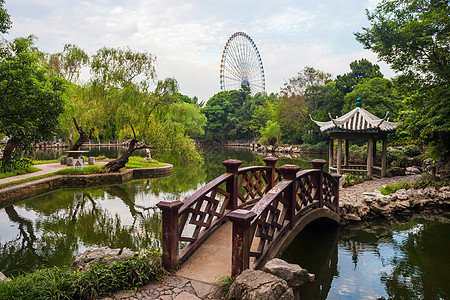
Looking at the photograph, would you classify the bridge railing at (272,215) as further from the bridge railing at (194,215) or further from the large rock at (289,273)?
the bridge railing at (194,215)

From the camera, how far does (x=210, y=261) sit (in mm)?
3812

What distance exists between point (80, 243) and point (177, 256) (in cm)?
383

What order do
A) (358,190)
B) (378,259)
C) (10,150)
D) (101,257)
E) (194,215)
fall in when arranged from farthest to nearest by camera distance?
(358,190) < (10,150) < (378,259) < (194,215) < (101,257)

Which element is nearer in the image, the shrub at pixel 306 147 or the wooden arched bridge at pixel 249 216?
the wooden arched bridge at pixel 249 216

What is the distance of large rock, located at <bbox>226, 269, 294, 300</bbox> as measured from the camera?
9.01 feet

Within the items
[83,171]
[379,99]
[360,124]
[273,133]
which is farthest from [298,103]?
[83,171]

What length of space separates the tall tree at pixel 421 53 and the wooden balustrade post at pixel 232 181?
24.4ft

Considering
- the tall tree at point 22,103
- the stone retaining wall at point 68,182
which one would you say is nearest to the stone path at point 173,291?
the tall tree at point 22,103

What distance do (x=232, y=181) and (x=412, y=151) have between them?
1581cm

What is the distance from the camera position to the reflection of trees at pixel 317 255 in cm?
467

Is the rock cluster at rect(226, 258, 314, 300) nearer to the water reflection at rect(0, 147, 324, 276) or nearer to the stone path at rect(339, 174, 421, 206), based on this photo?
the water reflection at rect(0, 147, 324, 276)

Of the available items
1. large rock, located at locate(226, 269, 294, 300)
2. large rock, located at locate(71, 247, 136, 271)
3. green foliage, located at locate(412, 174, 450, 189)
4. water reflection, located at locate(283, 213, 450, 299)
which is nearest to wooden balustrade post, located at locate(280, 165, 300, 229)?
water reflection, located at locate(283, 213, 450, 299)

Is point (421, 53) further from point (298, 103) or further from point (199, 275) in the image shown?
point (298, 103)

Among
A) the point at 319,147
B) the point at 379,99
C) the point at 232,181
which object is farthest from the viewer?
the point at 319,147
